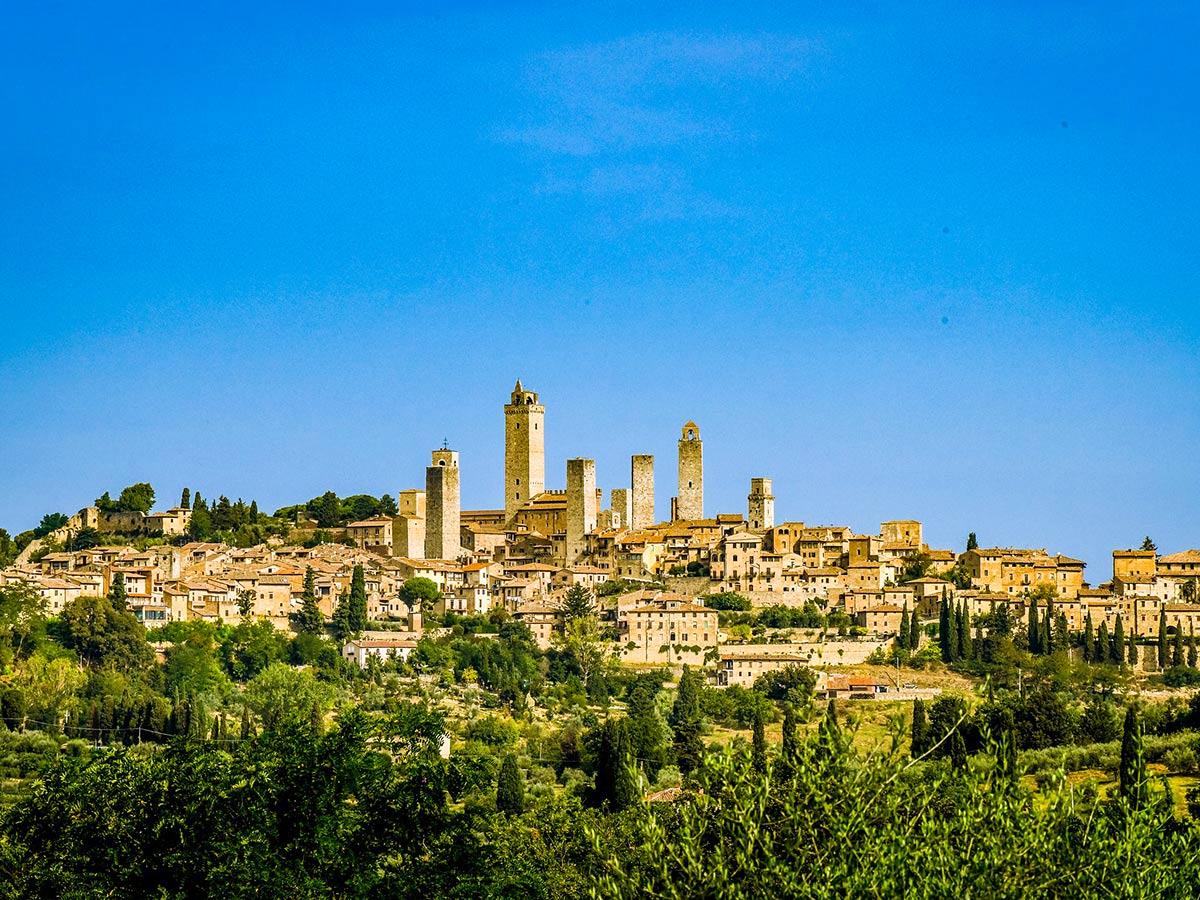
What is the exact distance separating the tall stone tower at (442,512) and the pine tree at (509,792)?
33.8 metres

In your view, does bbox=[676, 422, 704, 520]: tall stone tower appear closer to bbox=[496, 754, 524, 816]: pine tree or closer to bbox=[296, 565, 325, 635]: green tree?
bbox=[296, 565, 325, 635]: green tree

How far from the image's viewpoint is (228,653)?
60469mm

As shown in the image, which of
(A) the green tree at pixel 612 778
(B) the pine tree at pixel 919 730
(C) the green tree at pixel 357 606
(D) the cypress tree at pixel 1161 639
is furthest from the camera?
(D) the cypress tree at pixel 1161 639

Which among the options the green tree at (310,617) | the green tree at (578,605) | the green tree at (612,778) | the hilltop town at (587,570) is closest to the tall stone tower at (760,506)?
the hilltop town at (587,570)

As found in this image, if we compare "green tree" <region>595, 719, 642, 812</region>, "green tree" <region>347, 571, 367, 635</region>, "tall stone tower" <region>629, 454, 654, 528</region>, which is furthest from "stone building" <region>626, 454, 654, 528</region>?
"green tree" <region>595, 719, 642, 812</region>

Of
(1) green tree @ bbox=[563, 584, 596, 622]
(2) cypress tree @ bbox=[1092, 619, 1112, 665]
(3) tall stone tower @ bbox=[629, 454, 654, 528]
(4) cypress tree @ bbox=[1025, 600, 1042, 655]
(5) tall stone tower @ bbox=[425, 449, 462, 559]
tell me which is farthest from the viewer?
(3) tall stone tower @ bbox=[629, 454, 654, 528]

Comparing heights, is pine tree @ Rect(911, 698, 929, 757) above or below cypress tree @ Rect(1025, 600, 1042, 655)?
below

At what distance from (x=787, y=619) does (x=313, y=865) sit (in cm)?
4709

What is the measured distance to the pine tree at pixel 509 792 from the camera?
39.6m

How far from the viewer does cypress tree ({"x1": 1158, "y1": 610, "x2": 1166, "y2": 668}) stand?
64.7 metres

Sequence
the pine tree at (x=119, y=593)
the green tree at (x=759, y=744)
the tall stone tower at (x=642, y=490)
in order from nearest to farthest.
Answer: the green tree at (x=759, y=744) < the pine tree at (x=119, y=593) < the tall stone tower at (x=642, y=490)

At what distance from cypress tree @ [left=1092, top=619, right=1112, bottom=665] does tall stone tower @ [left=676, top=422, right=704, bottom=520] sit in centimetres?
1930

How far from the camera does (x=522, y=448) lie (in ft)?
259

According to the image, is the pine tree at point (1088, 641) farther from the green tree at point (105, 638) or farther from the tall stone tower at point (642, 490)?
the green tree at point (105, 638)
